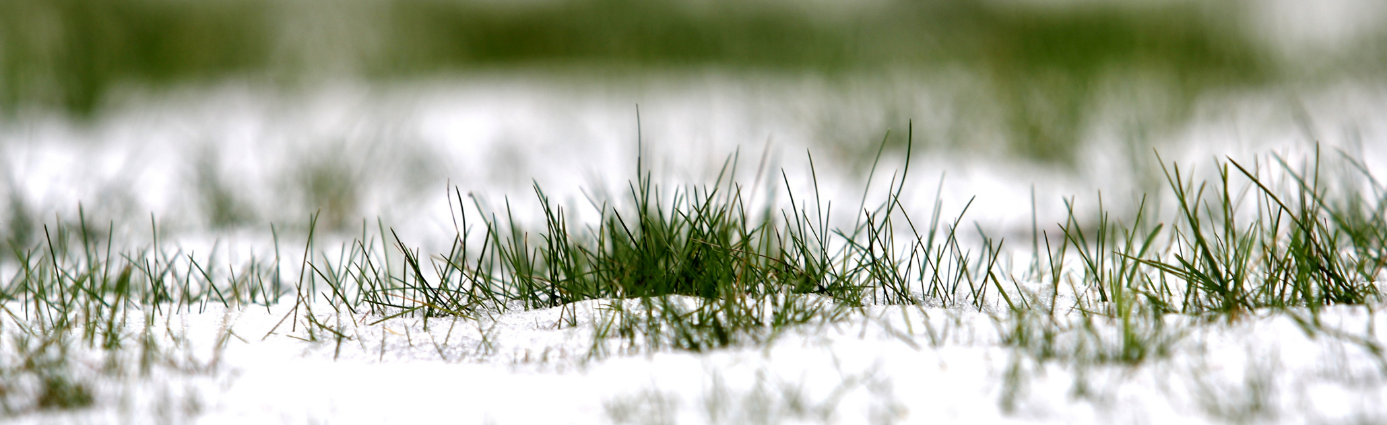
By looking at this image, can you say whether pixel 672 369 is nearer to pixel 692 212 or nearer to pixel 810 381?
pixel 810 381

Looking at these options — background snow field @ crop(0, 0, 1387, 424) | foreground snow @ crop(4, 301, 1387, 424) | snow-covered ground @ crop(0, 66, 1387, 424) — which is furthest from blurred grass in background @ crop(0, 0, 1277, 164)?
foreground snow @ crop(4, 301, 1387, 424)

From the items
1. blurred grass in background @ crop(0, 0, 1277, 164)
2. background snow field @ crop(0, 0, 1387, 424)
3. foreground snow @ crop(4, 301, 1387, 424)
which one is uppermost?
blurred grass in background @ crop(0, 0, 1277, 164)

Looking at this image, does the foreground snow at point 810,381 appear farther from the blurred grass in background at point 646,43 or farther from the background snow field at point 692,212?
the blurred grass in background at point 646,43

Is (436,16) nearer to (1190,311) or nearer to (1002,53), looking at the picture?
(1002,53)

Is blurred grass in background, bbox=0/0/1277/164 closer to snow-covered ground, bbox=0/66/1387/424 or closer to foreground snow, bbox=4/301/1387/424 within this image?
snow-covered ground, bbox=0/66/1387/424

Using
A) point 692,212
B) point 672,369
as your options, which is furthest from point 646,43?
point 672,369
